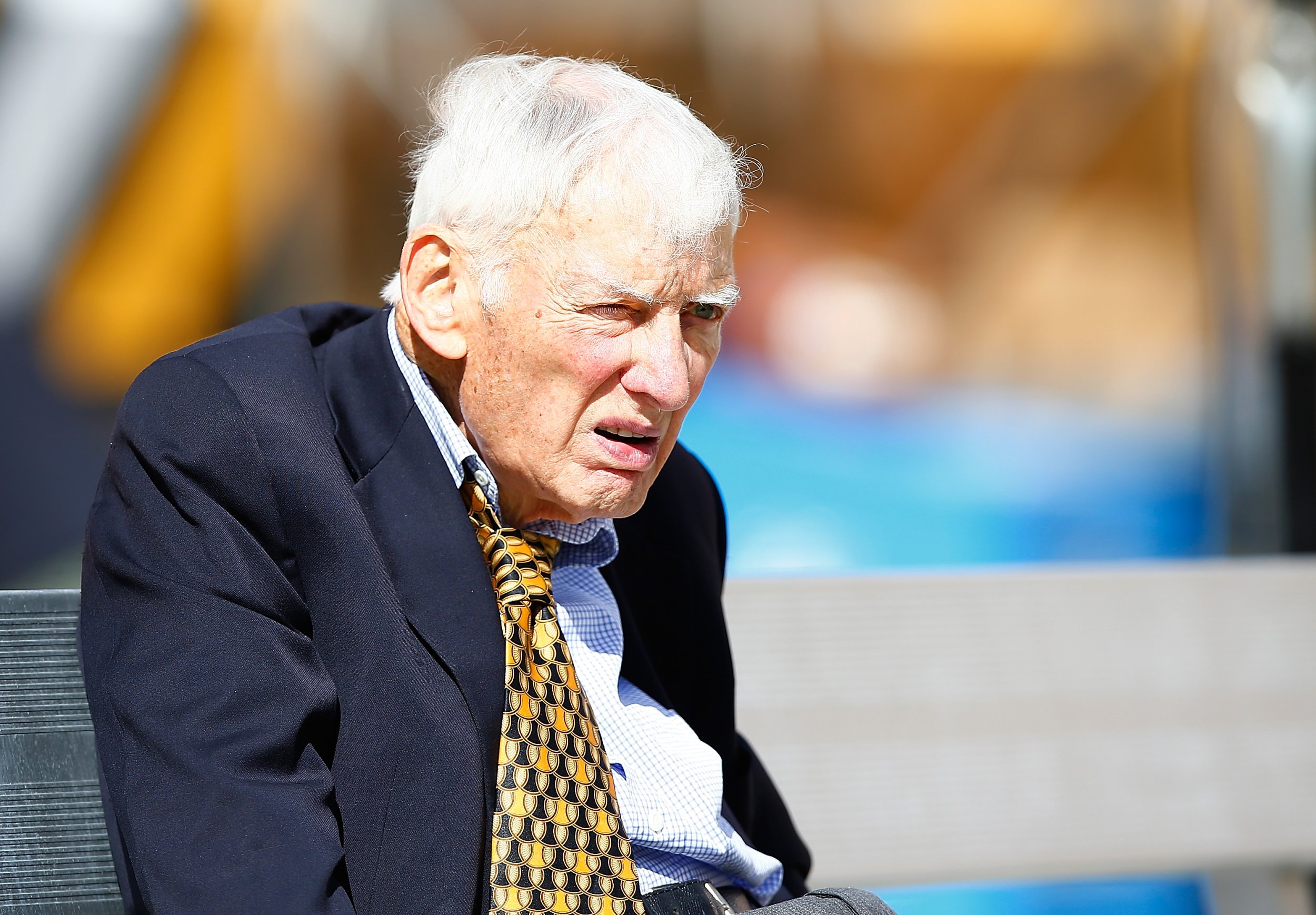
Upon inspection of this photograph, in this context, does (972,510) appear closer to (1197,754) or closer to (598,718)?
(1197,754)

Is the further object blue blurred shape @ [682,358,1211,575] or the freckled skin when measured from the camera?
blue blurred shape @ [682,358,1211,575]

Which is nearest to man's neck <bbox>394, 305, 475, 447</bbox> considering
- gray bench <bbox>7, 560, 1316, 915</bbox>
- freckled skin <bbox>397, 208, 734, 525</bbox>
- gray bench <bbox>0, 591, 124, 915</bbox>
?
freckled skin <bbox>397, 208, 734, 525</bbox>

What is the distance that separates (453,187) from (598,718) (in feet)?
2.17

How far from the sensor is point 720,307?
155 cm

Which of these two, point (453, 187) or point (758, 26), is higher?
point (758, 26)

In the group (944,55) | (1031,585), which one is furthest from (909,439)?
(1031,585)

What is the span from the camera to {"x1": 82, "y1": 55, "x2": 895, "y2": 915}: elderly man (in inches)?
48.0

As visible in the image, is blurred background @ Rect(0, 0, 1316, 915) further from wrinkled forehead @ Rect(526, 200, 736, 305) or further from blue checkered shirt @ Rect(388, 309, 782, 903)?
wrinkled forehead @ Rect(526, 200, 736, 305)

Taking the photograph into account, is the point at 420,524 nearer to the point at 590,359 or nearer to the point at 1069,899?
the point at 590,359

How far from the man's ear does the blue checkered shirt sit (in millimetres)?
63

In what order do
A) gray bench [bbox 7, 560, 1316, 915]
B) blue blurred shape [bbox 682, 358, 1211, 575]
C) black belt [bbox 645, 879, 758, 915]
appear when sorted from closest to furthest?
1. black belt [bbox 645, 879, 758, 915]
2. gray bench [bbox 7, 560, 1316, 915]
3. blue blurred shape [bbox 682, 358, 1211, 575]

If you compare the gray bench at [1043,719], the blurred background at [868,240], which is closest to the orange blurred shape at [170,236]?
the blurred background at [868,240]

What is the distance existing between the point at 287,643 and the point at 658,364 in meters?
0.51

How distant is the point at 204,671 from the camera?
1.21 metres
